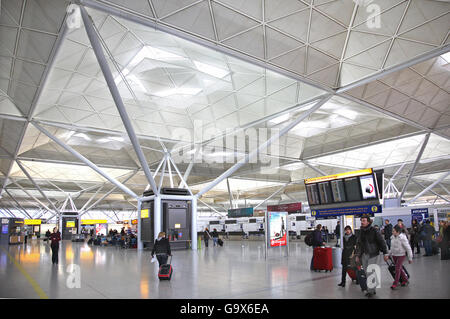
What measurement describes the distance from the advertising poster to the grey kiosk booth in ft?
36.7

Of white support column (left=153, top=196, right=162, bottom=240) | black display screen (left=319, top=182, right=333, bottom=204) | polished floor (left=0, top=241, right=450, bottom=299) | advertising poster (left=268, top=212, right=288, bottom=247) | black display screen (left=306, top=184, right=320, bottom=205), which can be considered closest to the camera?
polished floor (left=0, top=241, right=450, bottom=299)

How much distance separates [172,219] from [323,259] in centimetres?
1816

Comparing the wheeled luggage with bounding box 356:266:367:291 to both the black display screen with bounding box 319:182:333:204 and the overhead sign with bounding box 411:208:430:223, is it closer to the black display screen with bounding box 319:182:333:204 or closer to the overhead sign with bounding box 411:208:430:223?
the black display screen with bounding box 319:182:333:204

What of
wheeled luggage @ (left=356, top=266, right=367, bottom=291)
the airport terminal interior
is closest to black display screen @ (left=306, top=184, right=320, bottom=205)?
the airport terminal interior

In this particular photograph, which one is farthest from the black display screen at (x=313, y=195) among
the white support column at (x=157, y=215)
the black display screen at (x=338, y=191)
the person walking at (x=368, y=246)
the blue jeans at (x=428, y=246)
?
the white support column at (x=157, y=215)

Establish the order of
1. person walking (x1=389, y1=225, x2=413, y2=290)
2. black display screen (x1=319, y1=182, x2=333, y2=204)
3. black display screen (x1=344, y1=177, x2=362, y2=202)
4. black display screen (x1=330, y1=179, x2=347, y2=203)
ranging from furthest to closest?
black display screen (x1=319, y1=182, x2=333, y2=204) < black display screen (x1=330, y1=179, x2=347, y2=203) < black display screen (x1=344, y1=177, x2=362, y2=202) < person walking (x1=389, y1=225, x2=413, y2=290)

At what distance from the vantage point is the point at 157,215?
2862 centimetres

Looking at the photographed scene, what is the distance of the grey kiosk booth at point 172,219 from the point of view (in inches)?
1158

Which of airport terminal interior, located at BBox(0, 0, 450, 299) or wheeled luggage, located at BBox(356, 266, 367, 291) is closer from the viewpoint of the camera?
wheeled luggage, located at BBox(356, 266, 367, 291)

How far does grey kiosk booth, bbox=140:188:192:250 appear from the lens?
29406mm

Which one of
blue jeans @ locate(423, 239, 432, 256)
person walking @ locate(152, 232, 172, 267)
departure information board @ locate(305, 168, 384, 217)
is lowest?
blue jeans @ locate(423, 239, 432, 256)

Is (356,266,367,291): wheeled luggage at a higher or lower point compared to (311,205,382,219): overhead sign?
lower

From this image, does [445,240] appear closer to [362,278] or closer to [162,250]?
[362,278]

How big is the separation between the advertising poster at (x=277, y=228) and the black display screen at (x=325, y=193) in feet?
15.8
